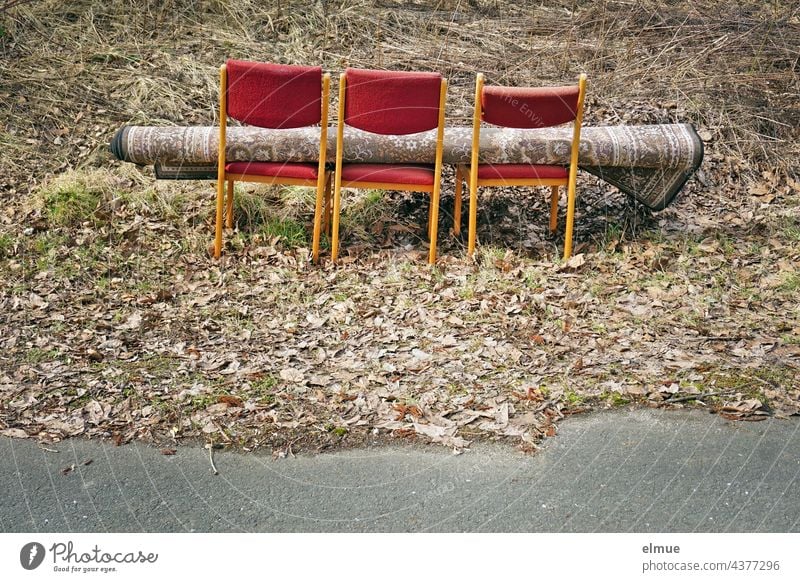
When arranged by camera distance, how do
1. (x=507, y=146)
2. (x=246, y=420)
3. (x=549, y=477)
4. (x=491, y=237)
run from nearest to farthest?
(x=549, y=477) → (x=246, y=420) → (x=507, y=146) → (x=491, y=237)

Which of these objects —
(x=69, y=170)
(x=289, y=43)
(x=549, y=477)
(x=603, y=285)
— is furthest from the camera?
(x=289, y=43)

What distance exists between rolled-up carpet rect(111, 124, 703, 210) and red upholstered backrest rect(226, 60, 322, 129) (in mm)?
582

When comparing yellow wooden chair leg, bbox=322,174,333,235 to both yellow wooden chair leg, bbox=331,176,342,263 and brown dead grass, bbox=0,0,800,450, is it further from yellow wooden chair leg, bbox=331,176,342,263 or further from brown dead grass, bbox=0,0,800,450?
yellow wooden chair leg, bbox=331,176,342,263

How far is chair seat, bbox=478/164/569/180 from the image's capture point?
7121mm

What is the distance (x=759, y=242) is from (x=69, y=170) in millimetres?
6280

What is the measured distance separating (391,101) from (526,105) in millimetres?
996

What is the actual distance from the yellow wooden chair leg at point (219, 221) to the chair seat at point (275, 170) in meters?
0.15

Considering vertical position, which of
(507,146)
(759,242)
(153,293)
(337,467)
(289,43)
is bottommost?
(337,467)

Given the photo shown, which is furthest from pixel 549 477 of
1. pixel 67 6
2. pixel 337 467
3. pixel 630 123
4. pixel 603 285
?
pixel 67 6

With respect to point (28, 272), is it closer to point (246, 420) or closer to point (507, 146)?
point (246, 420)

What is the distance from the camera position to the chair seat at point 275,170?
7.14 meters

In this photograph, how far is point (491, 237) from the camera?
7.74 m

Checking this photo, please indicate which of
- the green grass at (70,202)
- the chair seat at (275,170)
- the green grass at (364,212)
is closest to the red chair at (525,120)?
the green grass at (364,212)

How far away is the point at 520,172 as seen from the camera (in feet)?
23.4
